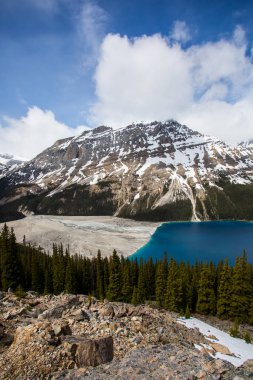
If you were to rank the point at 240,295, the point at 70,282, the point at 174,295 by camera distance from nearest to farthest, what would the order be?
the point at 240,295
the point at 174,295
the point at 70,282

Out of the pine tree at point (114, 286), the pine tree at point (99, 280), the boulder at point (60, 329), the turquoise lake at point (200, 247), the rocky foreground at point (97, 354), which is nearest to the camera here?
the rocky foreground at point (97, 354)

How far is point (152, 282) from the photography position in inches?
3428

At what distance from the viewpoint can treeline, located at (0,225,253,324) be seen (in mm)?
57844

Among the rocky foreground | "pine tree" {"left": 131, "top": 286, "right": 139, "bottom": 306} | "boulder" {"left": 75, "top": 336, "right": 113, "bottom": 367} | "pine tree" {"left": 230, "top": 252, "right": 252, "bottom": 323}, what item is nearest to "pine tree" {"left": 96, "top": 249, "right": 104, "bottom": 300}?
"pine tree" {"left": 131, "top": 286, "right": 139, "bottom": 306}

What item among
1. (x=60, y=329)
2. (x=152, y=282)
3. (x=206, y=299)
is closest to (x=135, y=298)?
(x=206, y=299)

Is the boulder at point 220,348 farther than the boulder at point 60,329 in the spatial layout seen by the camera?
Yes

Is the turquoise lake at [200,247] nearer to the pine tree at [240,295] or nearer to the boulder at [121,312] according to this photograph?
the pine tree at [240,295]

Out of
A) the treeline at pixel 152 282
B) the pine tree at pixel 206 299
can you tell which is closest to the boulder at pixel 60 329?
the treeline at pixel 152 282

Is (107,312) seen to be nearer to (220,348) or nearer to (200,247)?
(220,348)

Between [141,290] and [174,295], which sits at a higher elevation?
[174,295]

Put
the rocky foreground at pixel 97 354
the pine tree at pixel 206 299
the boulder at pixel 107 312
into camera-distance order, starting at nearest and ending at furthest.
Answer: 1. the rocky foreground at pixel 97 354
2. the boulder at pixel 107 312
3. the pine tree at pixel 206 299

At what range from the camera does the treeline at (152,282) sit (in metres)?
57.8

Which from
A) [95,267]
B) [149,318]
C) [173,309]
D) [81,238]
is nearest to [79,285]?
[95,267]

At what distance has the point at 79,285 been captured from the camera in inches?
3310
